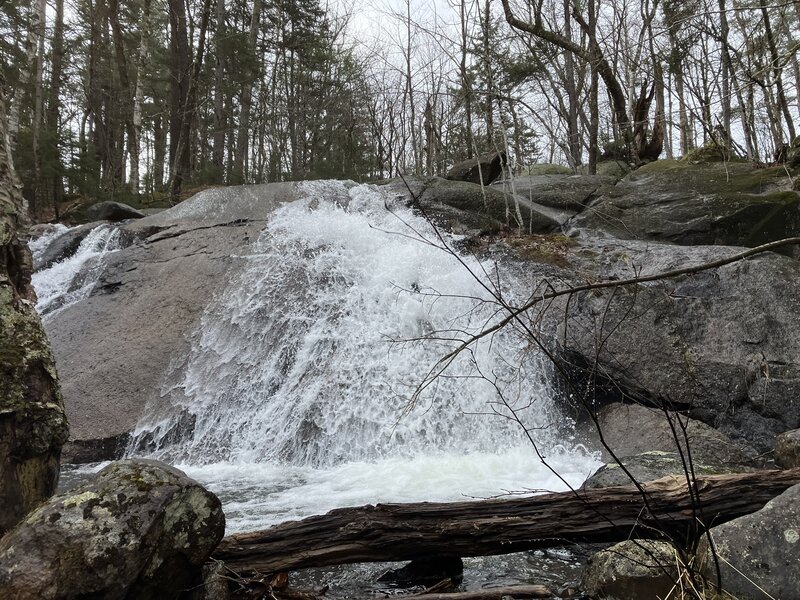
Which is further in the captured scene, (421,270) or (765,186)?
(765,186)

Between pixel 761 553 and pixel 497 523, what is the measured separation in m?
1.11

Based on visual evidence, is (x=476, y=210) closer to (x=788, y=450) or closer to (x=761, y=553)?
(x=788, y=450)

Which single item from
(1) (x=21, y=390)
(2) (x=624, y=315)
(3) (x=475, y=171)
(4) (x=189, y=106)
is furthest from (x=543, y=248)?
(4) (x=189, y=106)

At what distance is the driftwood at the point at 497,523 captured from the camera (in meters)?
2.65

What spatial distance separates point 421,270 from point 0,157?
5870 millimetres

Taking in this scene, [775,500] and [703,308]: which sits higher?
[703,308]

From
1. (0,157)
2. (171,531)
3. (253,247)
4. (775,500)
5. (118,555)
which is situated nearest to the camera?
(118,555)

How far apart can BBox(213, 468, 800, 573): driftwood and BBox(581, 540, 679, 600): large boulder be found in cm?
8

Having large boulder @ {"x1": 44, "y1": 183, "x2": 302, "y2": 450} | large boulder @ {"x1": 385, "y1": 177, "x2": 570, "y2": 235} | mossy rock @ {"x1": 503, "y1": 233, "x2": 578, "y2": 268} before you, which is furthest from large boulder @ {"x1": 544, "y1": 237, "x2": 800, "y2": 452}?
large boulder @ {"x1": 44, "y1": 183, "x2": 302, "y2": 450}

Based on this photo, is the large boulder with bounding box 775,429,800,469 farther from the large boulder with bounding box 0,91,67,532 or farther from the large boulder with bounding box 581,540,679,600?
the large boulder with bounding box 0,91,67,532

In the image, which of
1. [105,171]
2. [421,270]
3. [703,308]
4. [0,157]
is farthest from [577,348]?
[105,171]

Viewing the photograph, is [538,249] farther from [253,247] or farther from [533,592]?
[533,592]

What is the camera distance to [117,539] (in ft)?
6.83

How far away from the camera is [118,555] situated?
6.76 feet
